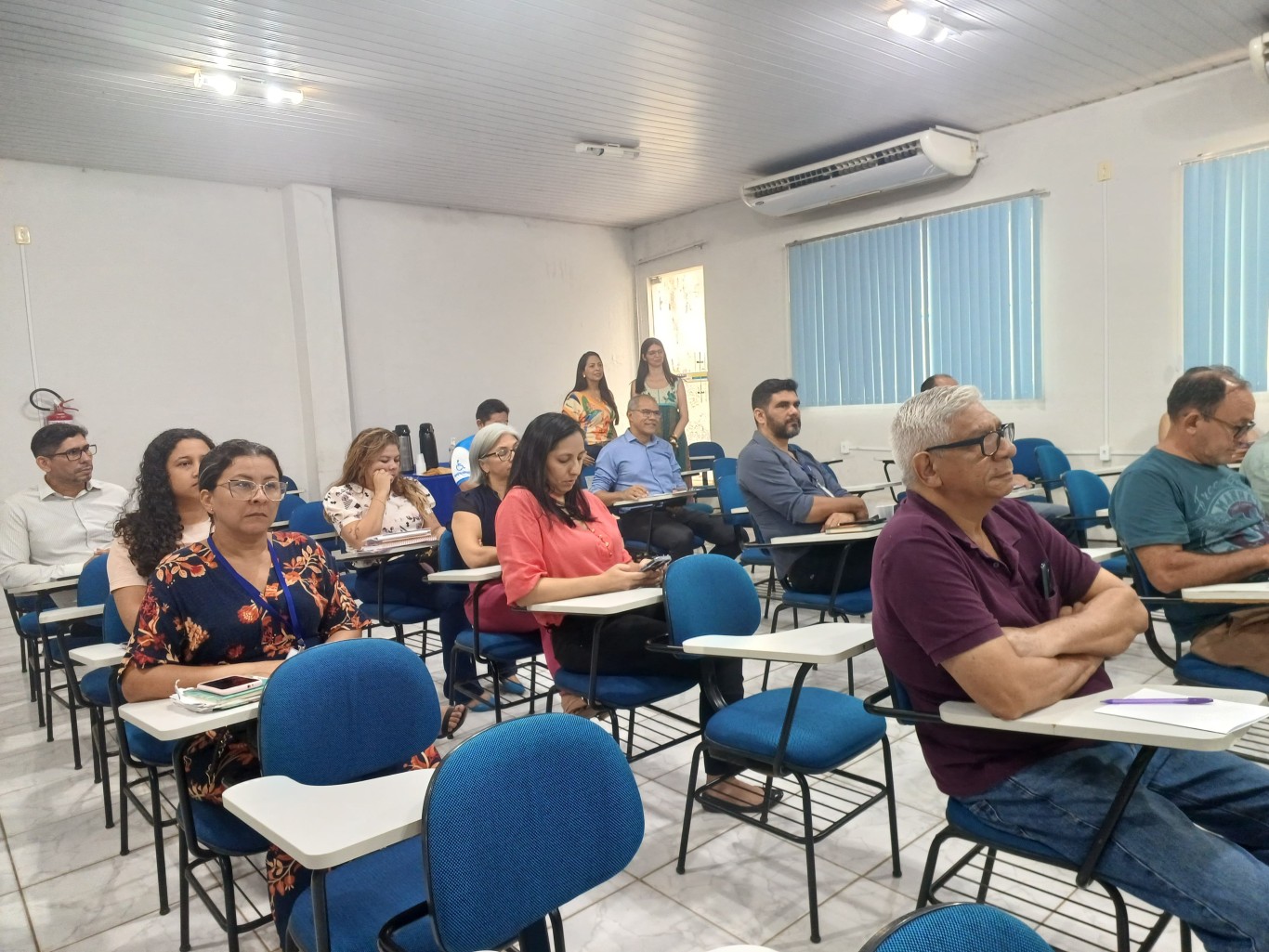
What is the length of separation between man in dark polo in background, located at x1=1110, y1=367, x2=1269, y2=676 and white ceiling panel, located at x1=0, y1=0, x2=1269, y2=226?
264 centimetres

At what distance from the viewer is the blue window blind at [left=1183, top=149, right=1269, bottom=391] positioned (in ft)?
15.9

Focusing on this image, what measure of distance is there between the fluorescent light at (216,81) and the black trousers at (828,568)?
3.86 metres

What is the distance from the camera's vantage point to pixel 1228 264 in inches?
196

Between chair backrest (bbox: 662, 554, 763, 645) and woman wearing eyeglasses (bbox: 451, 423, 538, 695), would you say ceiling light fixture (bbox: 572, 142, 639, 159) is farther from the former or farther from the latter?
chair backrest (bbox: 662, 554, 763, 645)

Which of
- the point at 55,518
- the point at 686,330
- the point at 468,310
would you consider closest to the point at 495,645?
the point at 55,518

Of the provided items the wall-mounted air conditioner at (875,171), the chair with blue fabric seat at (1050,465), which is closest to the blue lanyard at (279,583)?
the chair with blue fabric seat at (1050,465)

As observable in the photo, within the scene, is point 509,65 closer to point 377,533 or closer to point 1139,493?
point 377,533

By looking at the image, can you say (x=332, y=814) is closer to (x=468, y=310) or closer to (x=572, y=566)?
(x=572, y=566)

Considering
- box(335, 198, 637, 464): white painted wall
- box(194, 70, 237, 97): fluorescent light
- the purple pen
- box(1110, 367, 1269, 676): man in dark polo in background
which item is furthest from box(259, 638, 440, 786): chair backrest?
box(335, 198, 637, 464): white painted wall

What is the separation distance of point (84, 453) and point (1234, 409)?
447cm

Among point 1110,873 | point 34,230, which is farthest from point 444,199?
point 1110,873

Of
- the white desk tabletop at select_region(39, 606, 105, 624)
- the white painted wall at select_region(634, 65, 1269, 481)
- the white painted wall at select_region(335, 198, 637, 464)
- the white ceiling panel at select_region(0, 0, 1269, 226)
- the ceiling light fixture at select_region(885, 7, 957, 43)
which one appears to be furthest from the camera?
the white painted wall at select_region(335, 198, 637, 464)

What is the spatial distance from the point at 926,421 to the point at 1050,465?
418 centimetres

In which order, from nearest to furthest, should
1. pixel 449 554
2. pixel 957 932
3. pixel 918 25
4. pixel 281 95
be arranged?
pixel 957 932 → pixel 449 554 → pixel 918 25 → pixel 281 95
